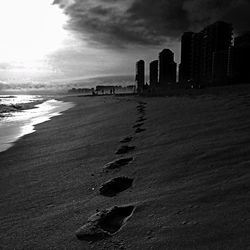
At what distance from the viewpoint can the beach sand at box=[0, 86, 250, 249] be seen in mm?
1780

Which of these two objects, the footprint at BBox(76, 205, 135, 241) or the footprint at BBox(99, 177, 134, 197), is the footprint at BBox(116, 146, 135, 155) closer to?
the footprint at BBox(99, 177, 134, 197)

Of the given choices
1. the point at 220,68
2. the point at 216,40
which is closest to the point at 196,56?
the point at 216,40

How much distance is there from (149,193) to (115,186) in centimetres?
52

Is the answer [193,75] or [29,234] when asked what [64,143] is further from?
[193,75]

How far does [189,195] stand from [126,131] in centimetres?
384

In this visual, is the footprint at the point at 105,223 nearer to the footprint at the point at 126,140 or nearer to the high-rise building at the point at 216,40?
the footprint at the point at 126,140

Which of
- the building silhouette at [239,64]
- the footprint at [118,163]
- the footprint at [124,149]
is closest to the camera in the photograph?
the footprint at [118,163]

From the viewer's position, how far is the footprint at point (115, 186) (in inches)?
108

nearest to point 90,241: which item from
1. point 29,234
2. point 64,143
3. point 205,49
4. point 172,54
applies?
point 29,234

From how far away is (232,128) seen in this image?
4.04 metres

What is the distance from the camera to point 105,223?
2.08 metres

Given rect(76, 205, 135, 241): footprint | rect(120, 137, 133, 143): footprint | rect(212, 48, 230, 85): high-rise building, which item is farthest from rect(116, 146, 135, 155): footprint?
rect(212, 48, 230, 85): high-rise building

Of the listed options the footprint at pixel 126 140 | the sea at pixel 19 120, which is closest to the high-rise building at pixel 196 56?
the sea at pixel 19 120

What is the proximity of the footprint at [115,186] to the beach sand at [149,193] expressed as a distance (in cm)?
6
